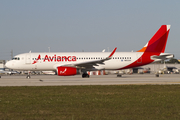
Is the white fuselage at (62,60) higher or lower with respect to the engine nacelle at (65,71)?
higher

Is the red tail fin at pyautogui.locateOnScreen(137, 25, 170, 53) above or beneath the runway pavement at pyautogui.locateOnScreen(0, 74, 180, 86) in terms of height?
A: above

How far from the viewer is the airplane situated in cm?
3744

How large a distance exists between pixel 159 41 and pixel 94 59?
404 inches

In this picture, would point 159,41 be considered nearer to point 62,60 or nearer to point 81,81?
point 62,60

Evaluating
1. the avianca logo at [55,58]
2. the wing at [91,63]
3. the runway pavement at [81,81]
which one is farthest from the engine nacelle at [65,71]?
the avianca logo at [55,58]

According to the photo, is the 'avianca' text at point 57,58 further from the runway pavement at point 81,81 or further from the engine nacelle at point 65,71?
the engine nacelle at point 65,71

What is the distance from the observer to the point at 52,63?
123ft

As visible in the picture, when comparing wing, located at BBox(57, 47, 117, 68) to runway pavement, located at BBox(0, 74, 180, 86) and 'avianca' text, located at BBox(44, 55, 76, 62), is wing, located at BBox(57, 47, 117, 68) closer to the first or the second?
'avianca' text, located at BBox(44, 55, 76, 62)

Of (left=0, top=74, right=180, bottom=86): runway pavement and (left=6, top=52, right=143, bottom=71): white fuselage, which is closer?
(left=0, top=74, right=180, bottom=86): runway pavement

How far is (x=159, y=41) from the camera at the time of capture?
39.3 m

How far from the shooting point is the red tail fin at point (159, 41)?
39281mm

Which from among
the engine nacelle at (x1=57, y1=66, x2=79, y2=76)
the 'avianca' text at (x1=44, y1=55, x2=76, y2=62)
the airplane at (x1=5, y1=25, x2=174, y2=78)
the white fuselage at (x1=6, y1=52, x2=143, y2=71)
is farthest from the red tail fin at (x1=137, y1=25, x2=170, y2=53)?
the engine nacelle at (x1=57, y1=66, x2=79, y2=76)
